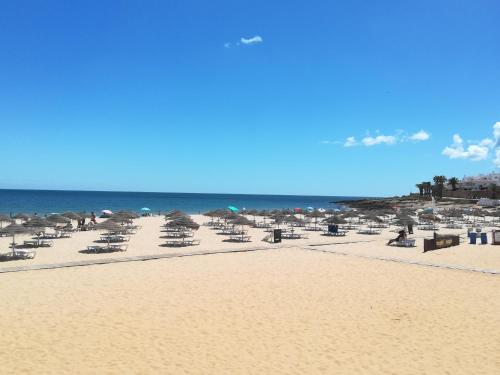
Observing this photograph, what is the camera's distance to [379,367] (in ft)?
21.8

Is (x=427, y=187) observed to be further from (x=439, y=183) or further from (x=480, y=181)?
(x=480, y=181)

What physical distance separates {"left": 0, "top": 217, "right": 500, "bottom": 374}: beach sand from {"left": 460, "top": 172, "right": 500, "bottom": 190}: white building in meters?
117

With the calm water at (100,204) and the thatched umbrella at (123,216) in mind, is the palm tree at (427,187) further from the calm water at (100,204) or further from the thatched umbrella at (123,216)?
the thatched umbrella at (123,216)

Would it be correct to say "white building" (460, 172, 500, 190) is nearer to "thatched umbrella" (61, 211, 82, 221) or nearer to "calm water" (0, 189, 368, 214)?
"calm water" (0, 189, 368, 214)

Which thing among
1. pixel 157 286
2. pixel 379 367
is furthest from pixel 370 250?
Answer: pixel 379 367

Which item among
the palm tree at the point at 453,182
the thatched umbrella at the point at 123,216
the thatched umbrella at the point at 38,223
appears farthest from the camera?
the palm tree at the point at 453,182

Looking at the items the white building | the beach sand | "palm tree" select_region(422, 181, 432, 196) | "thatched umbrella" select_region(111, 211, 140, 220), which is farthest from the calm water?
the beach sand

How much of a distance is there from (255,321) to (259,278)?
4.18m

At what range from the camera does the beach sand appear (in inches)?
266

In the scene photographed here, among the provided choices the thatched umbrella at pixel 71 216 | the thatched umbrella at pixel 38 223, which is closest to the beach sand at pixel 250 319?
the thatched umbrella at pixel 38 223

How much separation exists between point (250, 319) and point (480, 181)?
130 m

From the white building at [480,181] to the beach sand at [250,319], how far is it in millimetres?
116826

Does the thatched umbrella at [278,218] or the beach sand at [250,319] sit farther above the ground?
the thatched umbrella at [278,218]

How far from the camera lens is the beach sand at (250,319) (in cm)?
676
